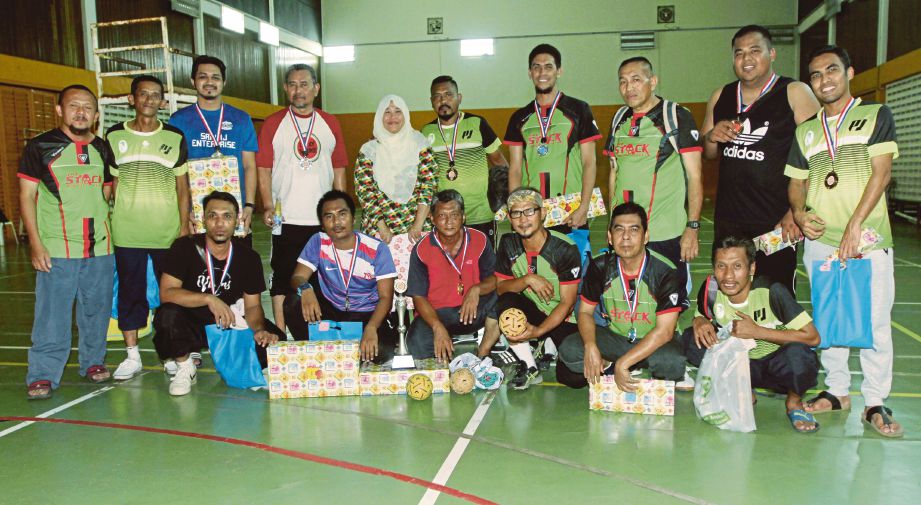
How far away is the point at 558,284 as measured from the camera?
4578mm

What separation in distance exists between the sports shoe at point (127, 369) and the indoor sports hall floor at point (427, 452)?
0.54 feet

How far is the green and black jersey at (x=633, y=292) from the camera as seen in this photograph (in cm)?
404

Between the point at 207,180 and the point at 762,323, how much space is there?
365 centimetres

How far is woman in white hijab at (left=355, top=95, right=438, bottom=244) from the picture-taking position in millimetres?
5180

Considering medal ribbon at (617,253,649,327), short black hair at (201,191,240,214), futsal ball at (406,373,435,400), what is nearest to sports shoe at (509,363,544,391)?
futsal ball at (406,373,435,400)

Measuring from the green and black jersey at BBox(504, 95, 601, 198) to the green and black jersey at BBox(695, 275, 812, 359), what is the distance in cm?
136

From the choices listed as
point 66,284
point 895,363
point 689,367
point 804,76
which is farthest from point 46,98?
point 804,76

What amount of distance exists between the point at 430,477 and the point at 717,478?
121 cm

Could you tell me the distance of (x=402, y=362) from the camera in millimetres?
4418

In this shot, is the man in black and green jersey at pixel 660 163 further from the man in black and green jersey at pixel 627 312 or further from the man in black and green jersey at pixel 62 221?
the man in black and green jersey at pixel 62 221

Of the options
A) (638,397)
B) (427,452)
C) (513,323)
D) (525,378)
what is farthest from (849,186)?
(427,452)

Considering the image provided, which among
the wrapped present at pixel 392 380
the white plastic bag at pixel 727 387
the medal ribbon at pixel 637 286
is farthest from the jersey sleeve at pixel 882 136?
the wrapped present at pixel 392 380

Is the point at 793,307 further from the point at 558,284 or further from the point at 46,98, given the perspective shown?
the point at 46,98

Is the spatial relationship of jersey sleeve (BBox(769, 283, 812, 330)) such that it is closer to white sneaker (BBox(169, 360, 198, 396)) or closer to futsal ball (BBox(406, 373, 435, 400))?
futsal ball (BBox(406, 373, 435, 400))
